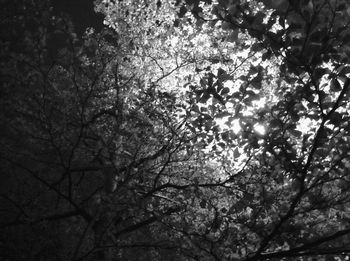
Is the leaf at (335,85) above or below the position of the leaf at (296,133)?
below

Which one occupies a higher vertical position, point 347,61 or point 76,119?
point 76,119

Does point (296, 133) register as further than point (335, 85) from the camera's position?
Yes

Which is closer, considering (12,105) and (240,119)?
(240,119)

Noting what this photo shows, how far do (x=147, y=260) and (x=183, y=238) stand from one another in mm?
5977

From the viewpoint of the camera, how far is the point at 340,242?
4.41 meters

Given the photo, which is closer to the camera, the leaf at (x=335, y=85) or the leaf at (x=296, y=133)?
the leaf at (x=335, y=85)

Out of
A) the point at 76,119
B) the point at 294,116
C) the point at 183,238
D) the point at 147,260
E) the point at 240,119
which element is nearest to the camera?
the point at 294,116

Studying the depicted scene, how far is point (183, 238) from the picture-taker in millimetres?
5574

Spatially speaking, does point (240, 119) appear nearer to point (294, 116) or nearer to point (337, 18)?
point (294, 116)

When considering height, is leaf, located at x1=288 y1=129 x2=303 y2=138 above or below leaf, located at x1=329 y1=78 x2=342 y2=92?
above

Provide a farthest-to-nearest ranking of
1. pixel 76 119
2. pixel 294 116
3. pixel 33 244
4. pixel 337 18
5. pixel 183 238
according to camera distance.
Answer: pixel 33 244
pixel 76 119
pixel 183 238
pixel 294 116
pixel 337 18

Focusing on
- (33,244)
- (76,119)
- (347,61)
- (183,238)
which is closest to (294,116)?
(347,61)

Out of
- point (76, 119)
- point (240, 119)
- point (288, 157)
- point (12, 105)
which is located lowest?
point (288, 157)

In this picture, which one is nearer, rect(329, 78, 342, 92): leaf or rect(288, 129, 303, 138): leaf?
rect(329, 78, 342, 92): leaf
